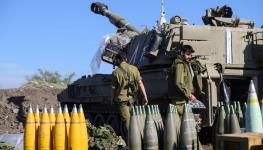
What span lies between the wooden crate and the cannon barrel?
11.0 m

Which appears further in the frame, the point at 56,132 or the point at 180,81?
the point at 180,81

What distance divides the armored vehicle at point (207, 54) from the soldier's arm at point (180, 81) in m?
2.90

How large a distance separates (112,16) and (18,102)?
6842 mm

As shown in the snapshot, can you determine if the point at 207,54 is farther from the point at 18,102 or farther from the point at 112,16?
the point at 18,102

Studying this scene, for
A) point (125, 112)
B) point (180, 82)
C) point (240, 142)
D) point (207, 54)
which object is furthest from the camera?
point (207, 54)

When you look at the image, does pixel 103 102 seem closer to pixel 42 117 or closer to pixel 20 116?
pixel 20 116

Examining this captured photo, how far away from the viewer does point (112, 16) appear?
16125mm

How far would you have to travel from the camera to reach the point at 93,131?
7.30 meters

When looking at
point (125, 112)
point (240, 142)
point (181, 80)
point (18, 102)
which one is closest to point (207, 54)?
point (125, 112)

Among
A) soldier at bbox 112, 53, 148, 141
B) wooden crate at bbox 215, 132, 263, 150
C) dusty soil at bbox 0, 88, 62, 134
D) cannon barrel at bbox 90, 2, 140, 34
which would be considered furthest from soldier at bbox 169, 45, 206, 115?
dusty soil at bbox 0, 88, 62, 134

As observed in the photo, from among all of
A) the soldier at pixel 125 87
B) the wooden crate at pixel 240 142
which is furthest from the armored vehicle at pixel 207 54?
the wooden crate at pixel 240 142

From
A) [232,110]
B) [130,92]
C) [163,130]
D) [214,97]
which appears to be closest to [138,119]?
[163,130]

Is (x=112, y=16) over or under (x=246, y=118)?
over

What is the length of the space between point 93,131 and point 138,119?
142 cm
